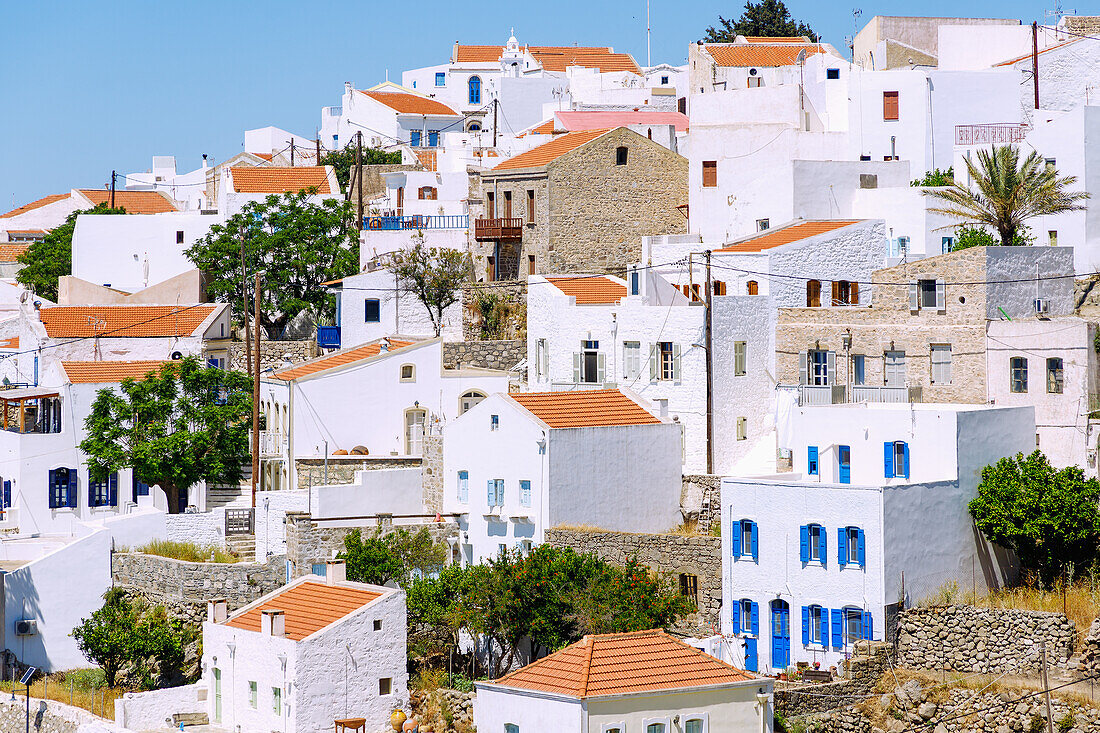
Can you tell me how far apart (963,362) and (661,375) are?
9.00 meters

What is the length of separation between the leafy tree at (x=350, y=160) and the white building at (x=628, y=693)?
5151cm

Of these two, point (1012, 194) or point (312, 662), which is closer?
point (312, 662)

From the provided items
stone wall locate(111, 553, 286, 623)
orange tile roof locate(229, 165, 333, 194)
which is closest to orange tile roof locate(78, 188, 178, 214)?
orange tile roof locate(229, 165, 333, 194)

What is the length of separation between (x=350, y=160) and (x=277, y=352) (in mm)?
30550

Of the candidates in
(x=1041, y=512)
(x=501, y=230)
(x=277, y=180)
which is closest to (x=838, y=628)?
(x=1041, y=512)

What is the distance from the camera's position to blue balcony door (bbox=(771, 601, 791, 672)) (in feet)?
133

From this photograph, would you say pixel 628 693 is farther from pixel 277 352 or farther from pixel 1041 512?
pixel 277 352

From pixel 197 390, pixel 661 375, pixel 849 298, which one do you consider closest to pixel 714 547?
pixel 661 375

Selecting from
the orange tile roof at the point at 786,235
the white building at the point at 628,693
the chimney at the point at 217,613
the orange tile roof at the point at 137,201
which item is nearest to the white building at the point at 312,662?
the chimney at the point at 217,613

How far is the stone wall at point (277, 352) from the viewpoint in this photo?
208 ft

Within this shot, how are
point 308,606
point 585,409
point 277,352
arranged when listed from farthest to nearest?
point 277,352, point 585,409, point 308,606

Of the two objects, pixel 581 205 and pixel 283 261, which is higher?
pixel 581 205

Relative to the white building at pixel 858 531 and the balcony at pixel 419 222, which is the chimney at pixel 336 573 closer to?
the white building at pixel 858 531

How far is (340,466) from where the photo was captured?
51.2 m
